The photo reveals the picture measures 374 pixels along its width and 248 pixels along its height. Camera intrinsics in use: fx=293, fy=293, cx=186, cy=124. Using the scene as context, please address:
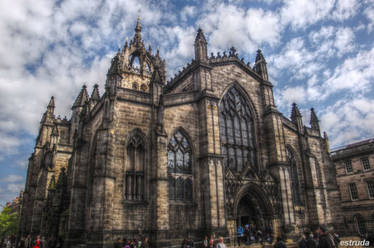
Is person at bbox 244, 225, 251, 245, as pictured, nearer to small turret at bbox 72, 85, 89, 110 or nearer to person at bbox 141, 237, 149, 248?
person at bbox 141, 237, 149, 248

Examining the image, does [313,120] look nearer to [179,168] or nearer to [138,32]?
[179,168]

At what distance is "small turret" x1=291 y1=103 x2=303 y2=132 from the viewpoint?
2875 centimetres

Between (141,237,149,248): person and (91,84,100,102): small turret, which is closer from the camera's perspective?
(141,237,149,248): person

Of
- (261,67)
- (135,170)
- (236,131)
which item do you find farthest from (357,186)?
(135,170)

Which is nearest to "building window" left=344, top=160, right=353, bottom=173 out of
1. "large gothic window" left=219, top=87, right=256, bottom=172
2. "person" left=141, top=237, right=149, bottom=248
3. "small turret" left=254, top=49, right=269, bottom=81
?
"small turret" left=254, top=49, right=269, bottom=81

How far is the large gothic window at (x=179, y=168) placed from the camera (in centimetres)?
2056

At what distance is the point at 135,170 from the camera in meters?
19.5

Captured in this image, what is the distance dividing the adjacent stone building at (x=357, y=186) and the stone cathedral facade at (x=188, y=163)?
12750mm

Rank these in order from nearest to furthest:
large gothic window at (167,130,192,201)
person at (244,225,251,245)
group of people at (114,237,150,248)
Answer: group of people at (114,237,150,248) → large gothic window at (167,130,192,201) → person at (244,225,251,245)

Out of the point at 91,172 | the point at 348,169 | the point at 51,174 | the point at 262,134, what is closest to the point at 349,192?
the point at 348,169

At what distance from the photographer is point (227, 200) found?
2111 cm

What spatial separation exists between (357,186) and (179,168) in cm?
2964

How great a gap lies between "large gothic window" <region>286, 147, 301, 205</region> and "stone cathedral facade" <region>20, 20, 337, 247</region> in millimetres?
93

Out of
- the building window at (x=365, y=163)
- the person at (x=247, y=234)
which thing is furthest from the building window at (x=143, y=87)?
the building window at (x=365, y=163)
